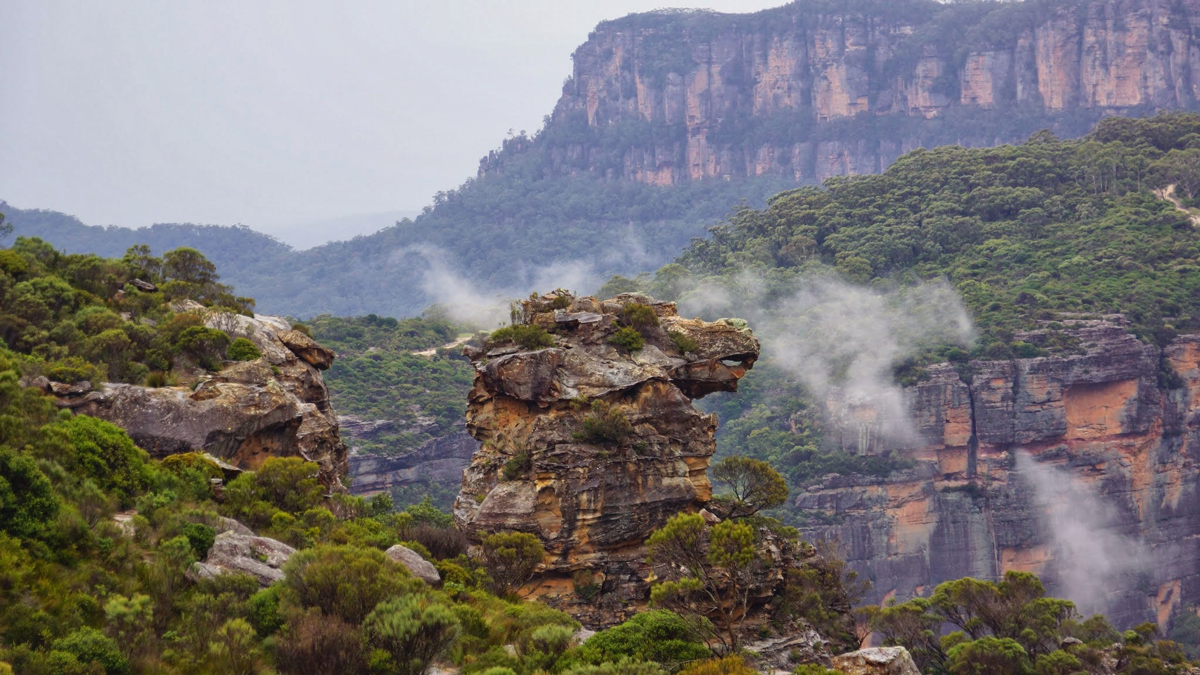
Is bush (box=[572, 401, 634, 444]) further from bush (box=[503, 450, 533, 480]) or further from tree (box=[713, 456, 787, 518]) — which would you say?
tree (box=[713, 456, 787, 518])

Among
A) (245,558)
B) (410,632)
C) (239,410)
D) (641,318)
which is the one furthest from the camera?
(641,318)

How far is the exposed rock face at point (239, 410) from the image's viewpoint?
25.9 metres

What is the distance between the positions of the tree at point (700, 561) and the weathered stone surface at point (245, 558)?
7.65 m

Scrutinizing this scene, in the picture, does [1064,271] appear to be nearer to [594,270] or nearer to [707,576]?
[707,576]

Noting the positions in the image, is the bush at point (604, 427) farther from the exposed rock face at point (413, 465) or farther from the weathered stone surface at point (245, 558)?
the exposed rock face at point (413, 465)

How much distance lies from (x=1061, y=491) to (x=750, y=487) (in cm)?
4579

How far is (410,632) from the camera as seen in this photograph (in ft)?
53.3

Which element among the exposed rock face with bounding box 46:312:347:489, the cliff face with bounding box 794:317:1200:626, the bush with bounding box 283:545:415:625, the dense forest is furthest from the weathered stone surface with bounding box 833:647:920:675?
the dense forest

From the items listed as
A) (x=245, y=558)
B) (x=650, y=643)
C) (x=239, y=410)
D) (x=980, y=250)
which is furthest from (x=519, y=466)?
(x=980, y=250)

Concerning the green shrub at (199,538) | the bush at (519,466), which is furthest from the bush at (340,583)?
the bush at (519,466)

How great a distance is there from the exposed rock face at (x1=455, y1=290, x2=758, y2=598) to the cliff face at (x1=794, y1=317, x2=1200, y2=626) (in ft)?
133

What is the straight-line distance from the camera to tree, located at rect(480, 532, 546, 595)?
28312 mm

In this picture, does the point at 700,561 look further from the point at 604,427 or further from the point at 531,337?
the point at 531,337

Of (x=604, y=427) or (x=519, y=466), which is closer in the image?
(x=604, y=427)
